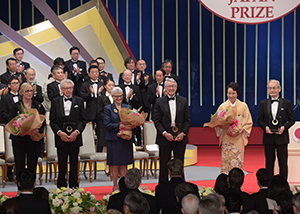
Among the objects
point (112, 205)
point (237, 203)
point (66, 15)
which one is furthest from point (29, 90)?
point (66, 15)

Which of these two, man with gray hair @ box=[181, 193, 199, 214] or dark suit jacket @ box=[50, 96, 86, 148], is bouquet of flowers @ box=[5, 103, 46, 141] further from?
man with gray hair @ box=[181, 193, 199, 214]

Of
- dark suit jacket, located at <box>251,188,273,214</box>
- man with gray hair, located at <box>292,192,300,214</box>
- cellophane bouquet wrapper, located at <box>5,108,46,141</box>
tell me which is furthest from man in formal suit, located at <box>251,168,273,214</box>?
cellophane bouquet wrapper, located at <box>5,108,46,141</box>

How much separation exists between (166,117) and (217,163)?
3.15m

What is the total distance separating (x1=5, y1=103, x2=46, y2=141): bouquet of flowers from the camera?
17.3 feet

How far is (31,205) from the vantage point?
10.4ft

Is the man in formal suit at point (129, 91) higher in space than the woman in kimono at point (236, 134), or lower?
higher

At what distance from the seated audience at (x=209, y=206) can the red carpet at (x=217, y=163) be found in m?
2.92

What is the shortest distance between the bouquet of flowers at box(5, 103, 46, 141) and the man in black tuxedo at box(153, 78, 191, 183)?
1.46 m

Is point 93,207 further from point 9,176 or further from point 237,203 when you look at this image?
point 9,176

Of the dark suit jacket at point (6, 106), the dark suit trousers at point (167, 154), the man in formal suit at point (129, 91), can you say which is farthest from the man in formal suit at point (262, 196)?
the man in formal suit at point (129, 91)

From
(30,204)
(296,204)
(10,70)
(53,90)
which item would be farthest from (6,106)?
(296,204)

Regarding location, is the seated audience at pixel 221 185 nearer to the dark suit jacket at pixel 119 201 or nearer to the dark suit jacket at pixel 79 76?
the dark suit jacket at pixel 119 201

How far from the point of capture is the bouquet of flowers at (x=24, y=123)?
5.27 m

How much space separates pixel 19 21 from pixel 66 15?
1.27 metres
